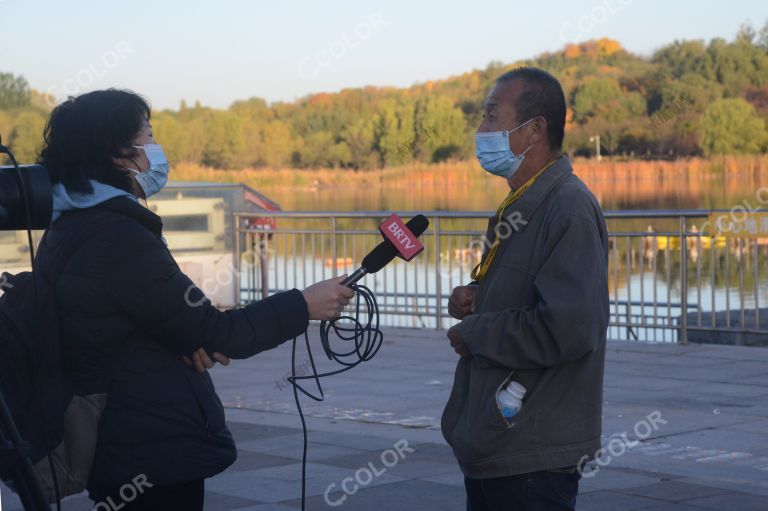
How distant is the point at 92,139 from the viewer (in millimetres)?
3330

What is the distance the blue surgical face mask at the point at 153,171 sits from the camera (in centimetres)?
343

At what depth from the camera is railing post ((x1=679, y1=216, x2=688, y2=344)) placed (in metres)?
11.0

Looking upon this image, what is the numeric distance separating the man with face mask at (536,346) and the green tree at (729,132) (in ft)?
98.6

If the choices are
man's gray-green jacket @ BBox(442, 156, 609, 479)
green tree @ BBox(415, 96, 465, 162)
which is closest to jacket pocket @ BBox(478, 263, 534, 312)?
man's gray-green jacket @ BBox(442, 156, 609, 479)

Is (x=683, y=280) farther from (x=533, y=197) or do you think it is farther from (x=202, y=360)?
(x=202, y=360)

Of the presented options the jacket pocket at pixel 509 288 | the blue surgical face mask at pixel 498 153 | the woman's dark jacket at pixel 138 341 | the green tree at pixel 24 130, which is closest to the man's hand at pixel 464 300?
the jacket pocket at pixel 509 288

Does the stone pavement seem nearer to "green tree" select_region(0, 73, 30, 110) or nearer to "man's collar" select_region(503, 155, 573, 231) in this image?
"man's collar" select_region(503, 155, 573, 231)

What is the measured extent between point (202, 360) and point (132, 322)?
0.71 feet

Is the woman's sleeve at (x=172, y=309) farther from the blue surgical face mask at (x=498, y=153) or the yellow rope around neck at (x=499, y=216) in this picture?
the blue surgical face mask at (x=498, y=153)

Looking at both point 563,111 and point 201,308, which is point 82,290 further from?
point 563,111

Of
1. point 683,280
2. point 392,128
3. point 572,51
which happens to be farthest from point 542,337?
point 572,51

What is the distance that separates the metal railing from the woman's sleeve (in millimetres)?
8276

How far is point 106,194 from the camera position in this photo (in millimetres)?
3250

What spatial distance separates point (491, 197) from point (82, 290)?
103 feet
